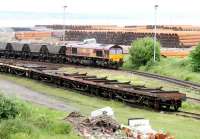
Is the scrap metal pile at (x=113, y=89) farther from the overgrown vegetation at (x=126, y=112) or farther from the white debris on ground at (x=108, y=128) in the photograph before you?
the white debris on ground at (x=108, y=128)

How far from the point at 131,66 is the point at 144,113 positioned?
30148 mm

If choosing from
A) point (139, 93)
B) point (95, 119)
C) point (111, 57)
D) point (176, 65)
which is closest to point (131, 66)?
point (111, 57)

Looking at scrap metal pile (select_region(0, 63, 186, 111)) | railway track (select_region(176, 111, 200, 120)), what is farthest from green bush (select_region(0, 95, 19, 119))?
scrap metal pile (select_region(0, 63, 186, 111))

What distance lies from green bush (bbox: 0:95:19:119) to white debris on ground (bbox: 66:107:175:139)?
7.75 ft

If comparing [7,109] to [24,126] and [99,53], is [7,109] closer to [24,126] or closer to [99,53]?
[24,126]

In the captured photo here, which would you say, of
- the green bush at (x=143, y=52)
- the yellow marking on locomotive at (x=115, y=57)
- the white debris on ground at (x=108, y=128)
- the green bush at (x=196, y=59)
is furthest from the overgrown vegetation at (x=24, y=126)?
the green bush at (x=143, y=52)

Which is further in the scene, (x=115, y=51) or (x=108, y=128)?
(x=115, y=51)

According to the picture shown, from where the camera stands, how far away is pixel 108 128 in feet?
64.0

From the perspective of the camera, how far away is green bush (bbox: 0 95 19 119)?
1928cm

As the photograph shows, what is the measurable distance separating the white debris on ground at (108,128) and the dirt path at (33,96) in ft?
32.7

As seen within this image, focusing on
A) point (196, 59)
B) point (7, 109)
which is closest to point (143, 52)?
point (196, 59)

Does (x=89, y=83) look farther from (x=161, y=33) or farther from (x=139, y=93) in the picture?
(x=161, y=33)

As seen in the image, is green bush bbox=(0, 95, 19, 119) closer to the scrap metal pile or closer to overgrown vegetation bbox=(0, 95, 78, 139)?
overgrown vegetation bbox=(0, 95, 78, 139)

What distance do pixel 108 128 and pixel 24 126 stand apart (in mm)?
3890
